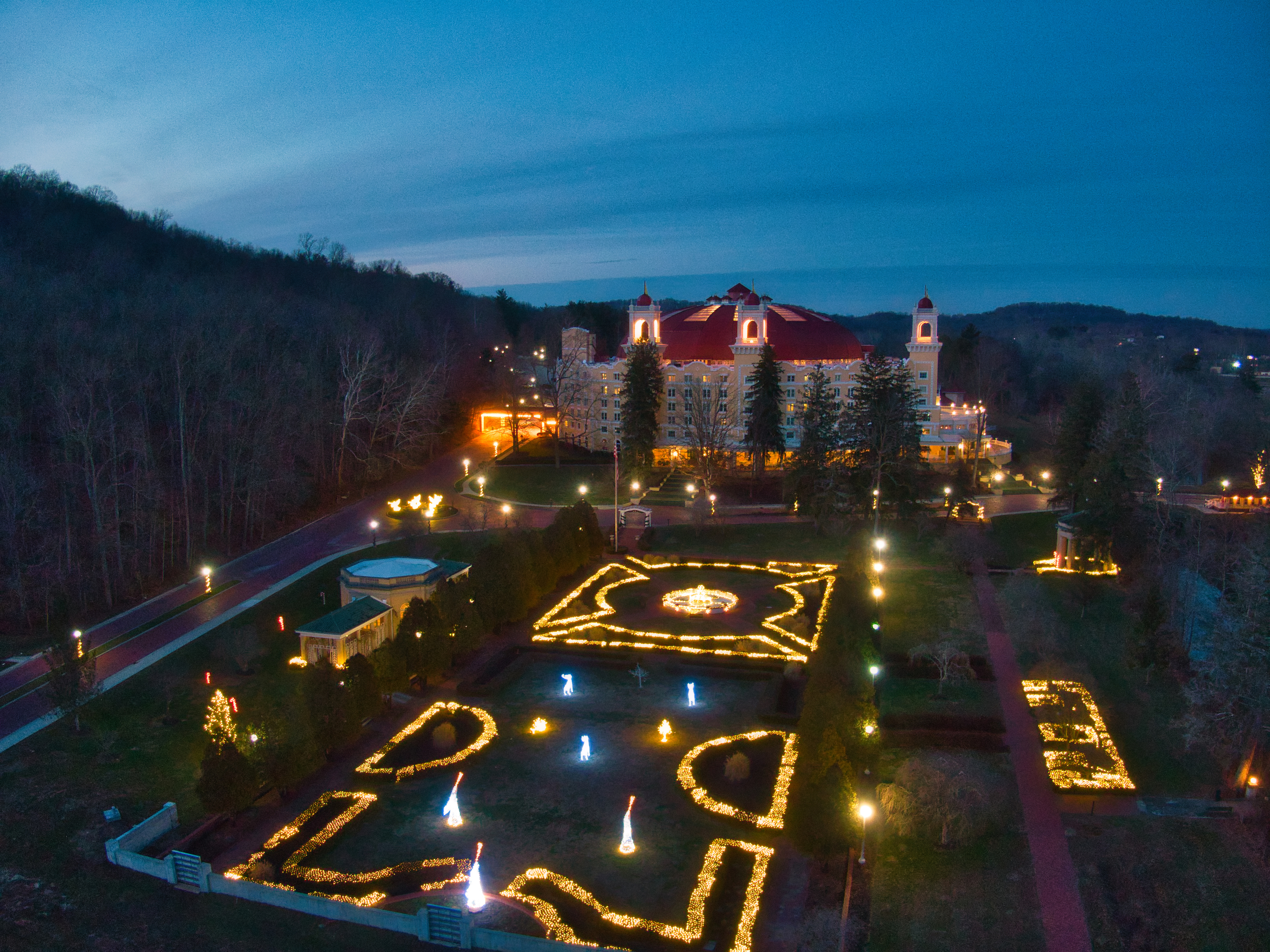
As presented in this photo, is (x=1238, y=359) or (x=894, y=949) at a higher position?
(x=1238, y=359)

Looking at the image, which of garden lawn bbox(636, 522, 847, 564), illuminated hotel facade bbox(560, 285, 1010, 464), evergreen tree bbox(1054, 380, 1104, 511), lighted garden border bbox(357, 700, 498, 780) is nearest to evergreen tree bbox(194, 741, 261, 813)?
lighted garden border bbox(357, 700, 498, 780)

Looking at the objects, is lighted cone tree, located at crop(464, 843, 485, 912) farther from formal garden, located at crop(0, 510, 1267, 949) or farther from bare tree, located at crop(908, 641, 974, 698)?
bare tree, located at crop(908, 641, 974, 698)

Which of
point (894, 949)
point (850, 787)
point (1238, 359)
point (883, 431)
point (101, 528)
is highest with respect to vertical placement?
point (1238, 359)

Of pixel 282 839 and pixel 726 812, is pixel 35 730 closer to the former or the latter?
pixel 282 839

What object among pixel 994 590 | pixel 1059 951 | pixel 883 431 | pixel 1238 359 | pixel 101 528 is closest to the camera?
pixel 1059 951

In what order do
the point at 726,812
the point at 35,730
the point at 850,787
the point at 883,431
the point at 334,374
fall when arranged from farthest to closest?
the point at 334,374 → the point at 883,431 → the point at 35,730 → the point at 726,812 → the point at 850,787

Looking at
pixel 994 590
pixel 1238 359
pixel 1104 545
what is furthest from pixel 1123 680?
pixel 1238 359
